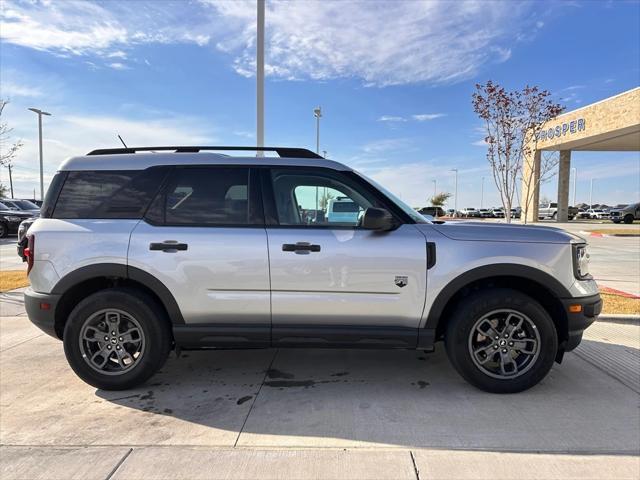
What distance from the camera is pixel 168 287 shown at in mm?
3607

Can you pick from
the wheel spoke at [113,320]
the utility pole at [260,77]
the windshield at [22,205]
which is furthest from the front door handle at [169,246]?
the windshield at [22,205]

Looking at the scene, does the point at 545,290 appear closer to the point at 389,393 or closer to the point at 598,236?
the point at 389,393

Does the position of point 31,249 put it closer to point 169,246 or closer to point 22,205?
point 169,246

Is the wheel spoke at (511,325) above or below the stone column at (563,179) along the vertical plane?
below

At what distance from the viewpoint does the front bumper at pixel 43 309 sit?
3672mm

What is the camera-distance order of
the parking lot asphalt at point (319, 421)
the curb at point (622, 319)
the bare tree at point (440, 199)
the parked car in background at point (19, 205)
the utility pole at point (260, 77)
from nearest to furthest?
the parking lot asphalt at point (319, 421), the curb at point (622, 319), the utility pole at point (260, 77), the parked car in background at point (19, 205), the bare tree at point (440, 199)

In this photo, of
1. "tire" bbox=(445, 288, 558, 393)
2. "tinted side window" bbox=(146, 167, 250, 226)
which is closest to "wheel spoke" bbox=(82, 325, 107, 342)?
"tinted side window" bbox=(146, 167, 250, 226)

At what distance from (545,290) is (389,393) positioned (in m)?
1.55

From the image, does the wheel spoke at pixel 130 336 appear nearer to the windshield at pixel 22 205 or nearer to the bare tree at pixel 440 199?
the windshield at pixel 22 205

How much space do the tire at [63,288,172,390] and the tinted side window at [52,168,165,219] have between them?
0.67m

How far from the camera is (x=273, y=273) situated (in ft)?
11.6

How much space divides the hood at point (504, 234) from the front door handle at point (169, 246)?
2.03 metres

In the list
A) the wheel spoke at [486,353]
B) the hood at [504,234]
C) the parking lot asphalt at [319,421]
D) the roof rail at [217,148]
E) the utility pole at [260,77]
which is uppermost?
the utility pole at [260,77]

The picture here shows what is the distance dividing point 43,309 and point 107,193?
110 cm
